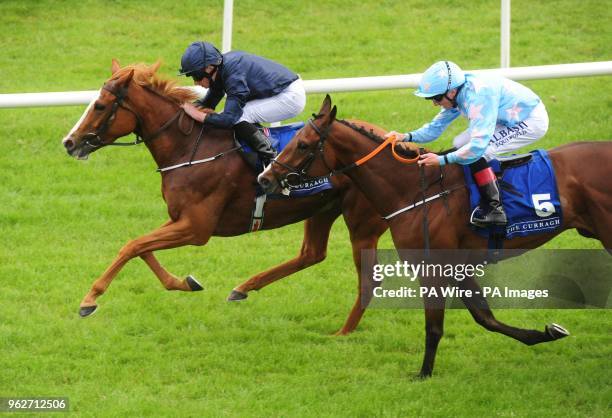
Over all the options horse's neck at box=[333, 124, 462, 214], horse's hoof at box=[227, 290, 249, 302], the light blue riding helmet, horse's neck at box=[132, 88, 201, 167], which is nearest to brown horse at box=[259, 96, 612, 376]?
horse's neck at box=[333, 124, 462, 214]

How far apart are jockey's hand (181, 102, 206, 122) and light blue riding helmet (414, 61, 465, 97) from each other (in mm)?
1880

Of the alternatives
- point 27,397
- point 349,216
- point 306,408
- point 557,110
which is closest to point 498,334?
point 349,216

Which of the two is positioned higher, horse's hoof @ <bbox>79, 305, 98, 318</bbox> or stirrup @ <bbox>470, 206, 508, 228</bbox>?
stirrup @ <bbox>470, 206, 508, 228</bbox>

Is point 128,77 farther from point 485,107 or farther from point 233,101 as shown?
point 485,107

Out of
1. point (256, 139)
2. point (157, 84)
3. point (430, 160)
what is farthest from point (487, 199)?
point (157, 84)

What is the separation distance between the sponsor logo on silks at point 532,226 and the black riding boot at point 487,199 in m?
0.14

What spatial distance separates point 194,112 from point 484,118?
2.34m

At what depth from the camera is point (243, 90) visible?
845cm

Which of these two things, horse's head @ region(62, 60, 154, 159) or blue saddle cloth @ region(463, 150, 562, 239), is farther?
horse's head @ region(62, 60, 154, 159)

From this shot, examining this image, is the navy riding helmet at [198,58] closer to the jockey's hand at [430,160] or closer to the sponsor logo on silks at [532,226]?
the jockey's hand at [430,160]

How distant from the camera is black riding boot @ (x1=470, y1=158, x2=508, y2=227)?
7607 millimetres

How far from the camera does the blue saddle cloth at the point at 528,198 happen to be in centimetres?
770

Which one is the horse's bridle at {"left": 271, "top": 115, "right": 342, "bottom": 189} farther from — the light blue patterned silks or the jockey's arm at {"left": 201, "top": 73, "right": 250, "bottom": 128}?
the jockey's arm at {"left": 201, "top": 73, "right": 250, "bottom": 128}
